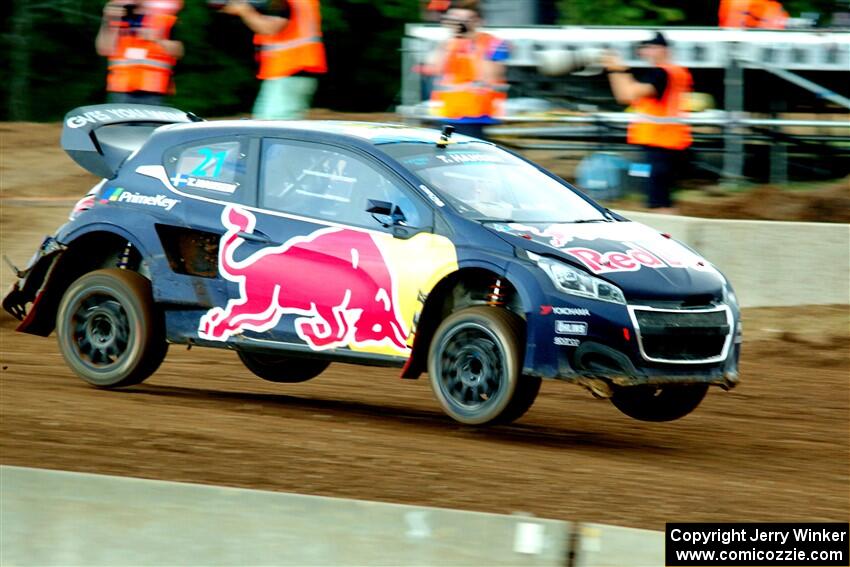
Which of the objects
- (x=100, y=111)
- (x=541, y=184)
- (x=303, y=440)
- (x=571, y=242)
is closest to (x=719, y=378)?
(x=571, y=242)

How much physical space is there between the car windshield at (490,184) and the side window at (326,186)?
0.62 ft

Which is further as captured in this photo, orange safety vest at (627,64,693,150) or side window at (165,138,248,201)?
orange safety vest at (627,64,693,150)

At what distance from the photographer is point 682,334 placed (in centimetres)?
841

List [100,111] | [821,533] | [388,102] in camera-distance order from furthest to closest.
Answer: [388,102] < [100,111] < [821,533]

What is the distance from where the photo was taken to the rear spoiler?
10.4 m

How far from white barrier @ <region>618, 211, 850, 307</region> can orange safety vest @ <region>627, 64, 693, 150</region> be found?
25.8 inches

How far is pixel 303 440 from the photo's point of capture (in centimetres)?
850

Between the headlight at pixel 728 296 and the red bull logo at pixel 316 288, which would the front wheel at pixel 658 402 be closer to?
the headlight at pixel 728 296

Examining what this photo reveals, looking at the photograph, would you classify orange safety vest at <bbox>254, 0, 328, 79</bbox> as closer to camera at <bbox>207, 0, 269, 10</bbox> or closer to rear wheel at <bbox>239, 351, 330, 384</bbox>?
camera at <bbox>207, 0, 269, 10</bbox>

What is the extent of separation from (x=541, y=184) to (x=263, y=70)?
5176mm

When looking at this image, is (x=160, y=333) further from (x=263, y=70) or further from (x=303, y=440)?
(x=263, y=70)

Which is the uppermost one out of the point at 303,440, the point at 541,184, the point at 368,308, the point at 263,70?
the point at 263,70

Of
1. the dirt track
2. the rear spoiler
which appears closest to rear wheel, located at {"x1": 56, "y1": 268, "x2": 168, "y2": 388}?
the dirt track

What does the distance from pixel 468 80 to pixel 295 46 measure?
1536mm
